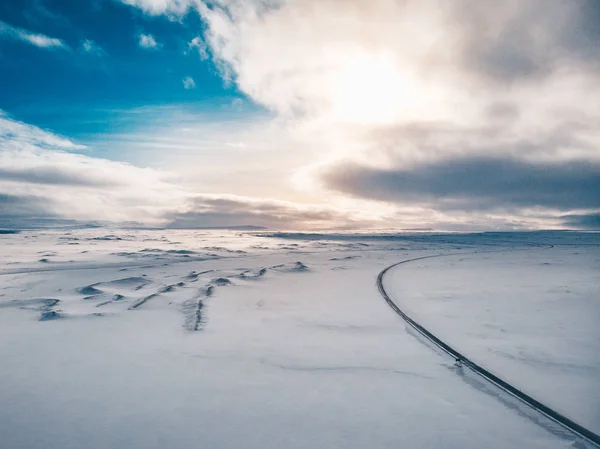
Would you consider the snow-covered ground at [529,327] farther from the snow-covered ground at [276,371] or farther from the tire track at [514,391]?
the tire track at [514,391]

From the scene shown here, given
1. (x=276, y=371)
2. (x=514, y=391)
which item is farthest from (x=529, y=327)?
(x=276, y=371)

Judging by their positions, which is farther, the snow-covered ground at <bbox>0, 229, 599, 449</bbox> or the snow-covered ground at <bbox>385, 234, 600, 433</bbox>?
the snow-covered ground at <bbox>385, 234, 600, 433</bbox>

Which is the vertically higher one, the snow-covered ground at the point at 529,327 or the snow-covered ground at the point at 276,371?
the snow-covered ground at the point at 529,327

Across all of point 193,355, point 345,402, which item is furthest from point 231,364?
point 345,402

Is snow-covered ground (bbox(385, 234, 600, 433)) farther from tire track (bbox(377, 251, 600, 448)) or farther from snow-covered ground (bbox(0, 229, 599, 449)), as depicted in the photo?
tire track (bbox(377, 251, 600, 448))

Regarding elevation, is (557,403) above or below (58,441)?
above

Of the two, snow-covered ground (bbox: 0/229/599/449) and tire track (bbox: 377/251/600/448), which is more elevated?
tire track (bbox: 377/251/600/448)

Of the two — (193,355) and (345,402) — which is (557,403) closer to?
(345,402)

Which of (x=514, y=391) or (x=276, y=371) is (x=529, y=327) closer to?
(x=514, y=391)

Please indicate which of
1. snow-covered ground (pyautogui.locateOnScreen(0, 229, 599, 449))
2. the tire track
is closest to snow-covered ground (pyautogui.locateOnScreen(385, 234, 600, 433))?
snow-covered ground (pyautogui.locateOnScreen(0, 229, 599, 449))

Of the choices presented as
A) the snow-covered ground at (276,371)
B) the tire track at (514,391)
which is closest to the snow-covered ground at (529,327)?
the snow-covered ground at (276,371)

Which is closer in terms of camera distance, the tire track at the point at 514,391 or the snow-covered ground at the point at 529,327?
the tire track at the point at 514,391
